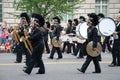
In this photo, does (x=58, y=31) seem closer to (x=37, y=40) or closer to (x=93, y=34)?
(x=93, y=34)

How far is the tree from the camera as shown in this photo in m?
34.5

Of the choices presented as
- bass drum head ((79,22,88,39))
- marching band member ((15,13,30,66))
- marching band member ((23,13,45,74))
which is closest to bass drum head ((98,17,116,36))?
marching band member ((15,13,30,66))

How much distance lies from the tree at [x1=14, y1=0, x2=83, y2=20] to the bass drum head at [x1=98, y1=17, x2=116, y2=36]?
1280 cm

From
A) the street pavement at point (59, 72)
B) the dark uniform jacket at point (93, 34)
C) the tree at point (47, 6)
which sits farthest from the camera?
the tree at point (47, 6)

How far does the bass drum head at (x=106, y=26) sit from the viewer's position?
70.7ft

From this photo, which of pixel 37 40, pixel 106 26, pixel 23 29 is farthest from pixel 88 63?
pixel 23 29

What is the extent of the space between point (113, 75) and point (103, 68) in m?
2.27

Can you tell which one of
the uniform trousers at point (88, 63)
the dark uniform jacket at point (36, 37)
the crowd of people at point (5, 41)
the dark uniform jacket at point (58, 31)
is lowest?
the crowd of people at point (5, 41)

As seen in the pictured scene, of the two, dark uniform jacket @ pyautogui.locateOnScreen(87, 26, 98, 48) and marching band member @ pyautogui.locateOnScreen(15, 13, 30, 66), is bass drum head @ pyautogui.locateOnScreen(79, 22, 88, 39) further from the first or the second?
dark uniform jacket @ pyautogui.locateOnScreen(87, 26, 98, 48)

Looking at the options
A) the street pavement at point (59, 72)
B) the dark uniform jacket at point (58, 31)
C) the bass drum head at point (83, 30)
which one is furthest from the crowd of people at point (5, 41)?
the street pavement at point (59, 72)

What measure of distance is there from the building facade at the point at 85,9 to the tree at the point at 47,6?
130 inches

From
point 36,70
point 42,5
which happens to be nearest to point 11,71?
point 36,70

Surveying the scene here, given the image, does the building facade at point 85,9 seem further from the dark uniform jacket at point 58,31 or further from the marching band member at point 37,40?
the marching band member at point 37,40

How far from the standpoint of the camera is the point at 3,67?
21391 mm
